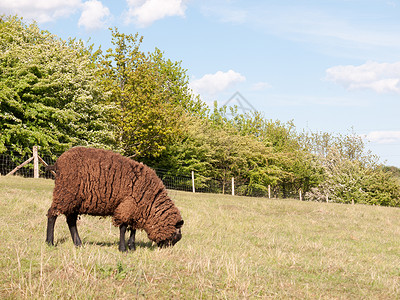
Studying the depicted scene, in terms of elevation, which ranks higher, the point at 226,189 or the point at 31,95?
the point at 31,95

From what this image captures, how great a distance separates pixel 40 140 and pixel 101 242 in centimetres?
1651

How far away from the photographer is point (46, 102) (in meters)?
25.3

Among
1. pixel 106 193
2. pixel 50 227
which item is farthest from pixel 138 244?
pixel 50 227

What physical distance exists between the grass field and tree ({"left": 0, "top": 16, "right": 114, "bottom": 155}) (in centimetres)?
963

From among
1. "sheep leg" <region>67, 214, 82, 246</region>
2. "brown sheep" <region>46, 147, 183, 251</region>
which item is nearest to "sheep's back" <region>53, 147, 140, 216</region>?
"brown sheep" <region>46, 147, 183, 251</region>

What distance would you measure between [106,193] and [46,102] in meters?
19.6

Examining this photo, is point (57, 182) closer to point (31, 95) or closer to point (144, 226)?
point (144, 226)

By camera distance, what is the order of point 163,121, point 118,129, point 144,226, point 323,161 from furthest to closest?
point 323,161
point 163,121
point 118,129
point 144,226

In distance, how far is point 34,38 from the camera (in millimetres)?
32375

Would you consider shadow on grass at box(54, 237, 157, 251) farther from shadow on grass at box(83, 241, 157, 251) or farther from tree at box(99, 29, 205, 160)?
tree at box(99, 29, 205, 160)

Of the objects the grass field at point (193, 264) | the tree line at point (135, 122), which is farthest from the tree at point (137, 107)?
the grass field at point (193, 264)

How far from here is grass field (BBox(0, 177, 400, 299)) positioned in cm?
530

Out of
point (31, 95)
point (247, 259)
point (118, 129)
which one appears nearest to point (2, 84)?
point (31, 95)

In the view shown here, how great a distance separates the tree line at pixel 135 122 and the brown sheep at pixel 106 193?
16449 millimetres
